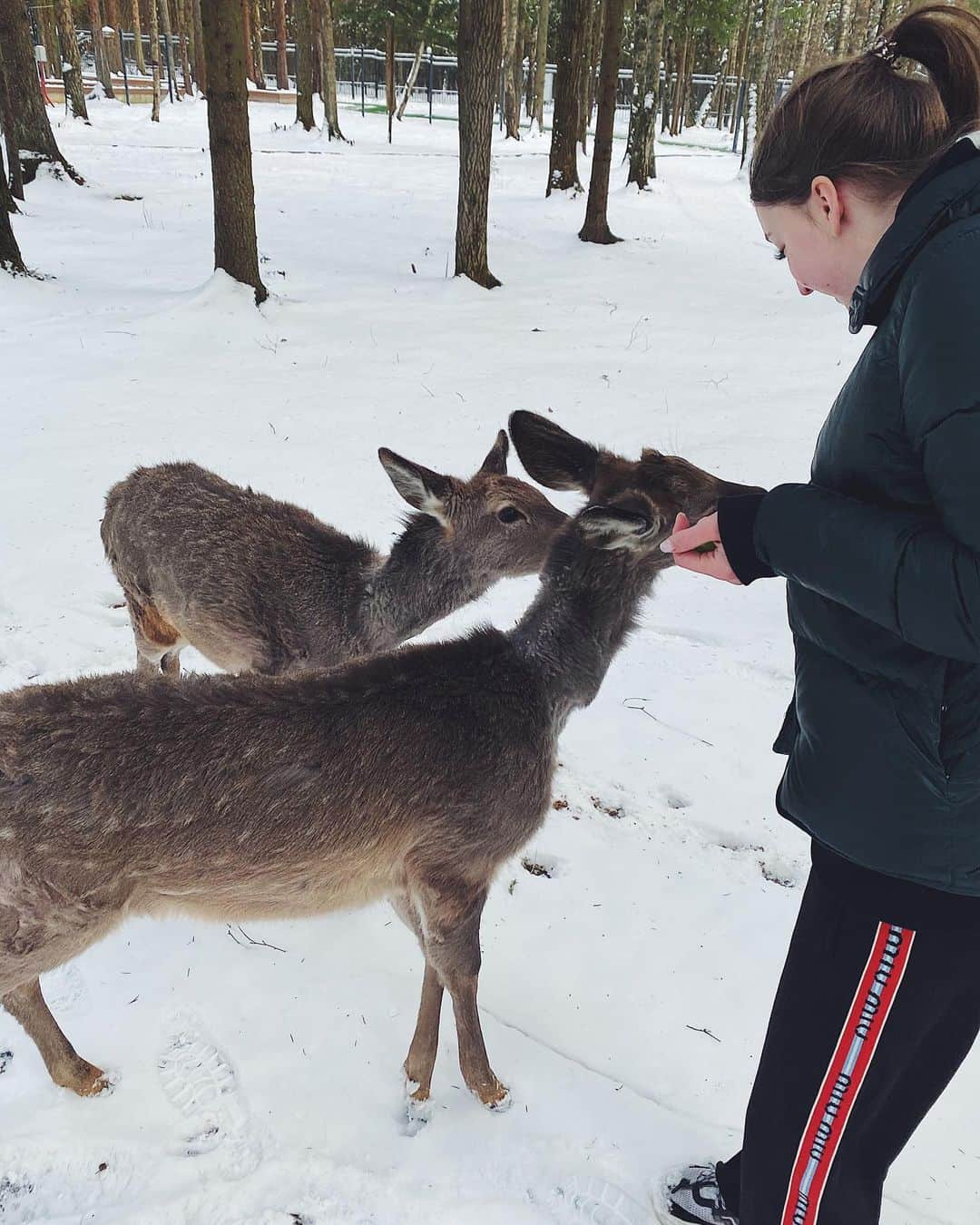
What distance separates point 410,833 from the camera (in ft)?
9.40

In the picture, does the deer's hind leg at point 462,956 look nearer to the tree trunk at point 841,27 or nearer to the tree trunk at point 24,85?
the tree trunk at point 24,85

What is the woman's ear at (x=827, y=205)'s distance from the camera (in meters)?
1.76

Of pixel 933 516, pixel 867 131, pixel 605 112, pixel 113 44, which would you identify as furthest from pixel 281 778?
pixel 113 44

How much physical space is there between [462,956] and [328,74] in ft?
94.0

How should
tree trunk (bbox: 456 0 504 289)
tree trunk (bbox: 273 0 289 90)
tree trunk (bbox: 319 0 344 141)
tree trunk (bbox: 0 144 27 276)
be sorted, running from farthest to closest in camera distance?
tree trunk (bbox: 273 0 289 90), tree trunk (bbox: 319 0 344 141), tree trunk (bbox: 0 144 27 276), tree trunk (bbox: 456 0 504 289)

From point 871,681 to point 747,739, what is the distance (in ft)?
10.3

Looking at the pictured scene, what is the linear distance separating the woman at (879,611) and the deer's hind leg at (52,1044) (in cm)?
213

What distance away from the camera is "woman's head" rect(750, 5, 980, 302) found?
1704 mm

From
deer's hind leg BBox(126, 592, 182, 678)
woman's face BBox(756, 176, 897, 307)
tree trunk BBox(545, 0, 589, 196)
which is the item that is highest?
tree trunk BBox(545, 0, 589, 196)

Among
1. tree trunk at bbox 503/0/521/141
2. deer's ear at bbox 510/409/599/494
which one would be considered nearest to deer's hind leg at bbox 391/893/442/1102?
deer's ear at bbox 510/409/599/494

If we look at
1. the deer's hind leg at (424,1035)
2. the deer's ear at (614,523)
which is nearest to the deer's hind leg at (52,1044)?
the deer's hind leg at (424,1035)

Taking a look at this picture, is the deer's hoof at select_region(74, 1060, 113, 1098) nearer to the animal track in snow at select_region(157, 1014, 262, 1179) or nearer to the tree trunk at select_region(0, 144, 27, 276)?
the animal track in snow at select_region(157, 1014, 262, 1179)

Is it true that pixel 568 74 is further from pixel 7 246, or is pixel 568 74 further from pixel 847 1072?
pixel 847 1072

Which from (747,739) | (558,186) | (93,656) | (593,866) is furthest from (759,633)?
(558,186)
